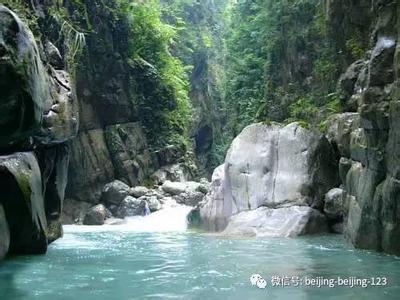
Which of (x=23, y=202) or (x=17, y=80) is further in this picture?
(x=23, y=202)

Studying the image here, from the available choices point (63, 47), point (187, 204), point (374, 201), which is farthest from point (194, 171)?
point (374, 201)

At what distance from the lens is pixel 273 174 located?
12.4 metres

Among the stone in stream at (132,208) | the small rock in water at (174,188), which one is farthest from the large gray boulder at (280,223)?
the small rock in water at (174,188)

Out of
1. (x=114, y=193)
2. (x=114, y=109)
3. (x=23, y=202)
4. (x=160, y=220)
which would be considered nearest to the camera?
(x=23, y=202)

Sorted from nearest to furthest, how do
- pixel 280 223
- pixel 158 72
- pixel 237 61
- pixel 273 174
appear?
1. pixel 280 223
2. pixel 273 174
3. pixel 158 72
4. pixel 237 61

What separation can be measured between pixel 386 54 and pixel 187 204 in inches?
480

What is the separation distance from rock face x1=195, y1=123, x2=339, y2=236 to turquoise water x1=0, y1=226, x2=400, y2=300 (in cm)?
156

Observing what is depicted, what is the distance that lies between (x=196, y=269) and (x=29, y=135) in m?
3.41

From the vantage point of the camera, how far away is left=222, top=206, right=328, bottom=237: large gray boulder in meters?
10.9

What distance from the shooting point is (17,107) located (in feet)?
22.5

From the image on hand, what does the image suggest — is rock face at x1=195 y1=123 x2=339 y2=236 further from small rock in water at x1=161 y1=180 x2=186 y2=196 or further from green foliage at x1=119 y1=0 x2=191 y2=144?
green foliage at x1=119 y1=0 x2=191 y2=144

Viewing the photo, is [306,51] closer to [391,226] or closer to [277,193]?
[277,193]

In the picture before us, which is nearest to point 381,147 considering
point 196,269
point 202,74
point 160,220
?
point 196,269

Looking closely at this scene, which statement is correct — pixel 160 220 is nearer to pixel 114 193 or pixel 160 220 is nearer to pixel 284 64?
pixel 114 193
